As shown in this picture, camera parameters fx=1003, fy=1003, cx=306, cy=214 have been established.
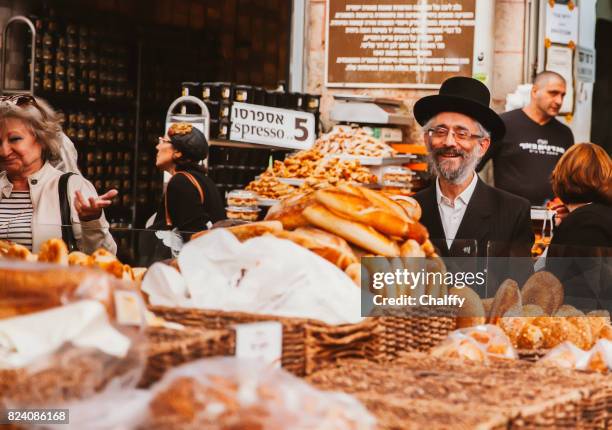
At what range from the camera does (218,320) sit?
1.82m

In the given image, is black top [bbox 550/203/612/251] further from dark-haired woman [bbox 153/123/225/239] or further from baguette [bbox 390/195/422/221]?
dark-haired woman [bbox 153/123/225/239]

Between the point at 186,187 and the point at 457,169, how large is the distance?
7.14 feet

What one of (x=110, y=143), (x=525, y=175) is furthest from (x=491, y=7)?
(x=110, y=143)

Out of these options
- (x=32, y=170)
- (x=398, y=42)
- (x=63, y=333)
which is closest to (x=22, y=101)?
(x=32, y=170)

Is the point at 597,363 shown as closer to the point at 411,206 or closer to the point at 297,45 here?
the point at 411,206

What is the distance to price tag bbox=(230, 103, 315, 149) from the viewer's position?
7.04 meters

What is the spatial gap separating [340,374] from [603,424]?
52 centimetres

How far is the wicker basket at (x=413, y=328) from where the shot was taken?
2145mm

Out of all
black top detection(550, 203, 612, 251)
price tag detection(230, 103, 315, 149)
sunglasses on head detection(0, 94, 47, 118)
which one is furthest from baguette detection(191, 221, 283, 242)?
price tag detection(230, 103, 315, 149)

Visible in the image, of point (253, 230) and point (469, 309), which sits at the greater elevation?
point (253, 230)

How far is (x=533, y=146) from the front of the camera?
308 inches

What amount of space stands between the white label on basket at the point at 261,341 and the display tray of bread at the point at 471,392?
0.08 meters

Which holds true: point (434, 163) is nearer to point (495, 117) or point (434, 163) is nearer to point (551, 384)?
point (495, 117)

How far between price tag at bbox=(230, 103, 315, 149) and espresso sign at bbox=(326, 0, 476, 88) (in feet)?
3.21
